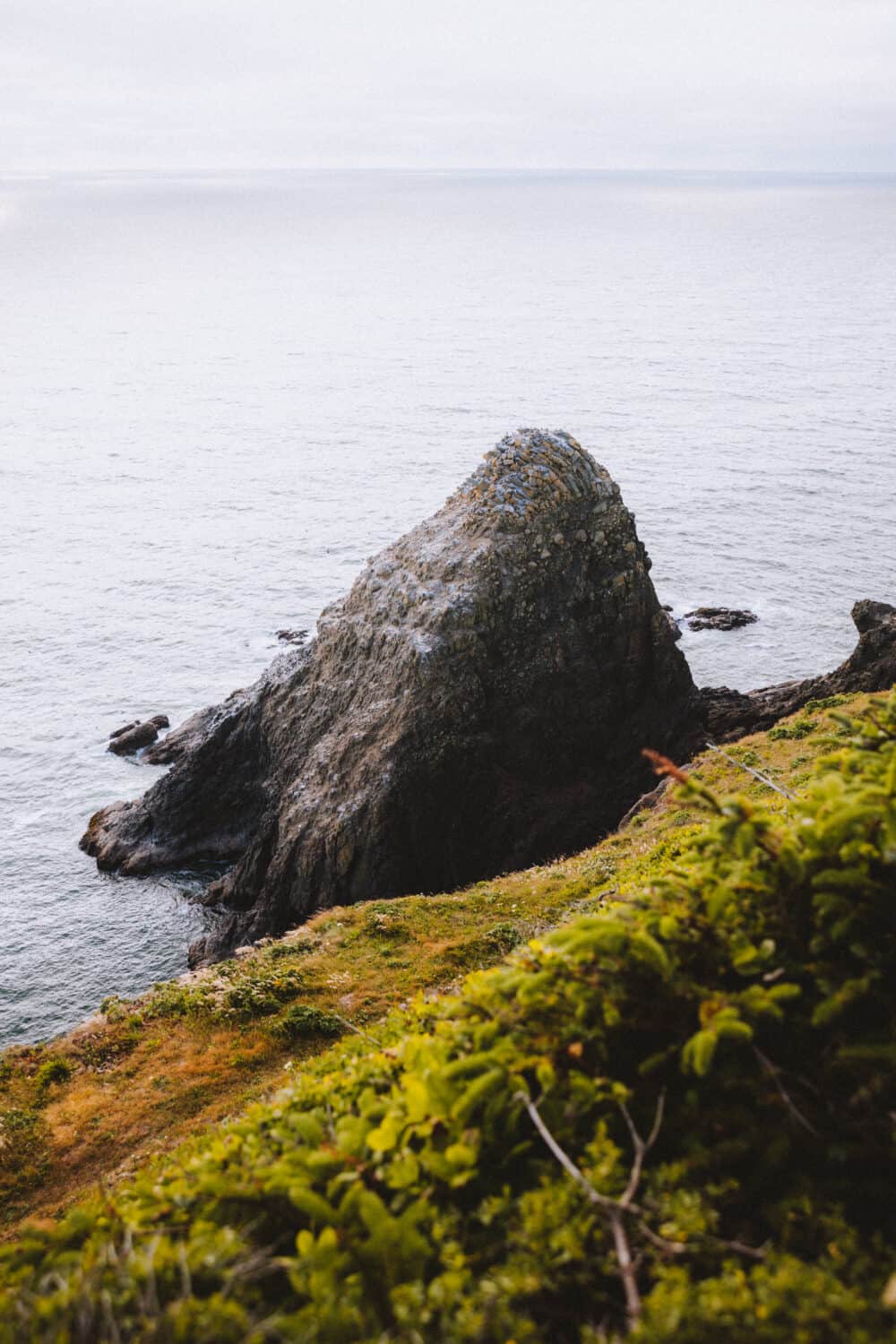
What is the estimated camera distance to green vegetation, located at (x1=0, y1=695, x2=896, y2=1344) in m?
5.42

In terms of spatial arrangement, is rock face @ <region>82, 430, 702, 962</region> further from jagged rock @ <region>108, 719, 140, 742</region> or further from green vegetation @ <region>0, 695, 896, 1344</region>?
green vegetation @ <region>0, 695, 896, 1344</region>

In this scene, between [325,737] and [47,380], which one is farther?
[47,380]

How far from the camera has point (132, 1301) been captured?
5.67m

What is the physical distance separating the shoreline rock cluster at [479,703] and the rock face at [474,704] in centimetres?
8

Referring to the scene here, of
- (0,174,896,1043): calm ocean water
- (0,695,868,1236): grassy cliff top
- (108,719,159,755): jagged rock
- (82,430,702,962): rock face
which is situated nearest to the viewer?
(0,695,868,1236): grassy cliff top

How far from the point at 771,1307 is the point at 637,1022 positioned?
80.0 inches

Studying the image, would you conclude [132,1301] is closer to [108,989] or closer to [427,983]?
[427,983]

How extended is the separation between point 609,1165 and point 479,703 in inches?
1175

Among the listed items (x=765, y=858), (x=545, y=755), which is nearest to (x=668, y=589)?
(x=545, y=755)

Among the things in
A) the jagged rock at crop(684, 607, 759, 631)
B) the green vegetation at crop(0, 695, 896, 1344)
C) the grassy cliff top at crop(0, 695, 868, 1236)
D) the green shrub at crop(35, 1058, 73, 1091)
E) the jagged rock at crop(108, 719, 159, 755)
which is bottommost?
the jagged rock at crop(108, 719, 159, 755)

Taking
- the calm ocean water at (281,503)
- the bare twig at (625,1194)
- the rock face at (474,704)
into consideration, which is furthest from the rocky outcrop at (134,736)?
the bare twig at (625,1194)

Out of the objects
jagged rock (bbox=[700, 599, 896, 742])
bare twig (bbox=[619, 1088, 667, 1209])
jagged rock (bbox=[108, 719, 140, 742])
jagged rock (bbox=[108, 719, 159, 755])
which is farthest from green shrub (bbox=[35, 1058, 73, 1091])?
jagged rock (bbox=[108, 719, 140, 742])

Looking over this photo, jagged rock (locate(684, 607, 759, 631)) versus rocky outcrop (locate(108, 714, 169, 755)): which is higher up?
jagged rock (locate(684, 607, 759, 631))

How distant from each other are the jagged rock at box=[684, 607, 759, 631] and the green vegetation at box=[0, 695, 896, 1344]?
58484 millimetres
